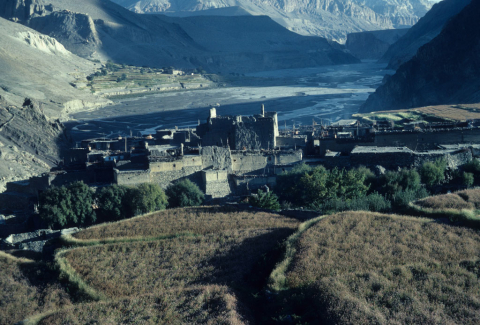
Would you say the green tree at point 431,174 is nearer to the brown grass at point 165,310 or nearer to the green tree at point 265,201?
the green tree at point 265,201

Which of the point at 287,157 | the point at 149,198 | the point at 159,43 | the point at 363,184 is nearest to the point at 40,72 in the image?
the point at 287,157

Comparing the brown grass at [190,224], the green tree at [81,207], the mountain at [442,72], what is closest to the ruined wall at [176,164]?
the green tree at [81,207]

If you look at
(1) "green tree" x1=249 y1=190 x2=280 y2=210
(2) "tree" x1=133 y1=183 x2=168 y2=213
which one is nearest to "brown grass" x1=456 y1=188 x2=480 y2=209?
(1) "green tree" x1=249 y1=190 x2=280 y2=210

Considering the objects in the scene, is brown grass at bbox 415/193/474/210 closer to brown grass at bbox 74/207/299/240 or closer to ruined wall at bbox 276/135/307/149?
brown grass at bbox 74/207/299/240

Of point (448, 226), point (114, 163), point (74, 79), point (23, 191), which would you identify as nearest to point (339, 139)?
point (114, 163)

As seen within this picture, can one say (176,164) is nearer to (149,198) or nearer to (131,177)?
(131,177)
